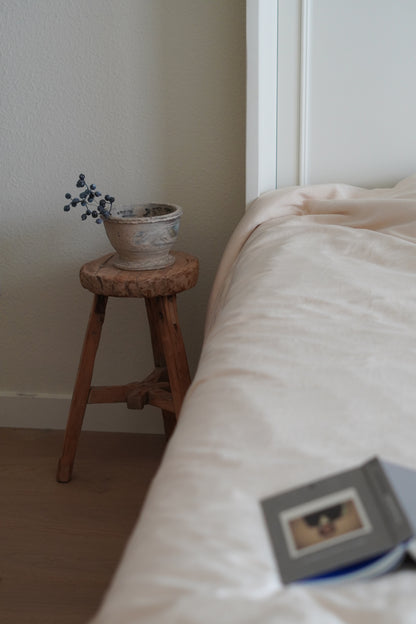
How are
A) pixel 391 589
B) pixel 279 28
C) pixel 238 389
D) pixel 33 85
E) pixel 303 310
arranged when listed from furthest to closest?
pixel 33 85
pixel 279 28
pixel 303 310
pixel 238 389
pixel 391 589

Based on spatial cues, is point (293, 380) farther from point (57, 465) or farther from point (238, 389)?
point (57, 465)

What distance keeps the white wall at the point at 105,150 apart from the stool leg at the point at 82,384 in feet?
0.93

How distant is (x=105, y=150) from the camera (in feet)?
5.81

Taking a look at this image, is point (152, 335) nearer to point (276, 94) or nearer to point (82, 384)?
point (82, 384)

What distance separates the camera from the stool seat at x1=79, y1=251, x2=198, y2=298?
4.74 ft

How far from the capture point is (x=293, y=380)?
0.74m

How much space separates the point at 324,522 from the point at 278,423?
0.54 feet

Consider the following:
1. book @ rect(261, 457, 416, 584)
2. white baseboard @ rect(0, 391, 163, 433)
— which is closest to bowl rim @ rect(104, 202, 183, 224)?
white baseboard @ rect(0, 391, 163, 433)

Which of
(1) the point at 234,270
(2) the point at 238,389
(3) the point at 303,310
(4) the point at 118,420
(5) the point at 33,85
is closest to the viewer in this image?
(2) the point at 238,389

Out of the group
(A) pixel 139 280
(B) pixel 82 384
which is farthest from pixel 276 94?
(B) pixel 82 384

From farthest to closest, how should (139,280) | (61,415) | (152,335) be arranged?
1. (61,415)
2. (152,335)
3. (139,280)

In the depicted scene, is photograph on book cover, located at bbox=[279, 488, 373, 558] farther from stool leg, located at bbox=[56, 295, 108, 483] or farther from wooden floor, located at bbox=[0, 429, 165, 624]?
stool leg, located at bbox=[56, 295, 108, 483]

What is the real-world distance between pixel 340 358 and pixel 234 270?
57cm

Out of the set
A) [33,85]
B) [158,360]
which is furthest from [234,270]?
[33,85]
